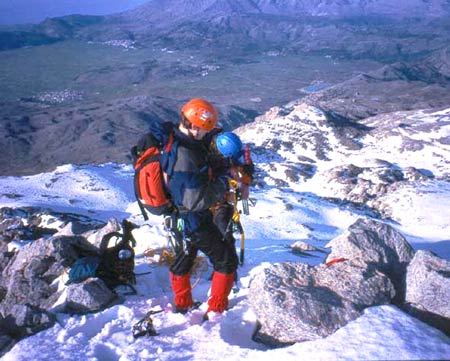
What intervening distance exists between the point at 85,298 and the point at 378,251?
478 cm

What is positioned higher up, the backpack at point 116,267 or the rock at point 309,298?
the rock at point 309,298

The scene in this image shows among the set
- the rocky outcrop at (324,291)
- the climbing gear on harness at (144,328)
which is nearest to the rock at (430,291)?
the rocky outcrop at (324,291)

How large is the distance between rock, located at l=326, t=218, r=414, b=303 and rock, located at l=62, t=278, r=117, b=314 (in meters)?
3.84

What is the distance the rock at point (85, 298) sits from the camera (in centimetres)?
603

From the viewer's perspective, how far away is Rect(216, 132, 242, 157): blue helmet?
518 cm

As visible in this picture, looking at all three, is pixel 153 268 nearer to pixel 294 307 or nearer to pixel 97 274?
pixel 97 274

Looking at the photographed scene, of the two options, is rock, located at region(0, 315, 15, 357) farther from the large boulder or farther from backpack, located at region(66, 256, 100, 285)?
backpack, located at region(66, 256, 100, 285)

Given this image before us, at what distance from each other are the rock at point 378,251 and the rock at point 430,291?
50cm

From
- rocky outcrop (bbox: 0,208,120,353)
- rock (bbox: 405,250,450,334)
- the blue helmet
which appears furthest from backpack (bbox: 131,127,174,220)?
rock (bbox: 405,250,450,334)

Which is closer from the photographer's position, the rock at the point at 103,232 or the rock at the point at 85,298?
the rock at the point at 85,298

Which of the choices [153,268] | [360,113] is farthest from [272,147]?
[360,113]

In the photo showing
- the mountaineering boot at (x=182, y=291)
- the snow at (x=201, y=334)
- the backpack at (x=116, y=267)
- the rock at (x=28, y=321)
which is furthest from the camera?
the backpack at (x=116, y=267)

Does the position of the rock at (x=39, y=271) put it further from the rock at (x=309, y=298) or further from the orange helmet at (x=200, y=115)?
the orange helmet at (x=200, y=115)

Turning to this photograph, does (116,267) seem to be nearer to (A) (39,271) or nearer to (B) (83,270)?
(B) (83,270)
